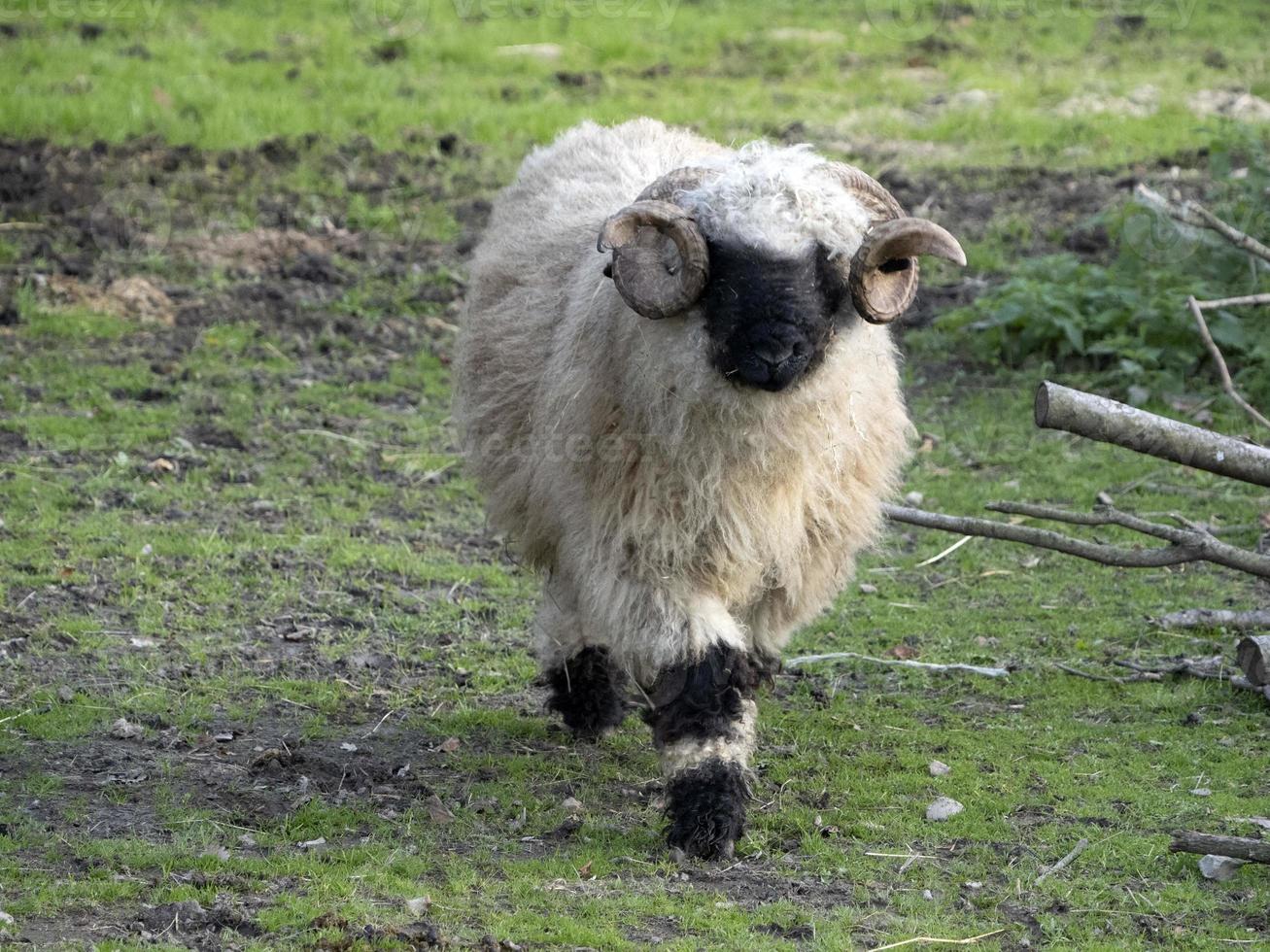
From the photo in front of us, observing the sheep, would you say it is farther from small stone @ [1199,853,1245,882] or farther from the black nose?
small stone @ [1199,853,1245,882]

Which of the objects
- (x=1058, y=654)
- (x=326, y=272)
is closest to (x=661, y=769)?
(x=1058, y=654)

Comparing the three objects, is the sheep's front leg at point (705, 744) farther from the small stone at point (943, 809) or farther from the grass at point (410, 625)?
the small stone at point (943, 809)

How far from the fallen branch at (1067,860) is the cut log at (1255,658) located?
1361 mm

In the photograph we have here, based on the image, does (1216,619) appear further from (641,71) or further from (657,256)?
(641,71)

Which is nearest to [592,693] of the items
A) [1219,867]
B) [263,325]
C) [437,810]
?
[437,810]

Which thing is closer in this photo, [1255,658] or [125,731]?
[125,731]

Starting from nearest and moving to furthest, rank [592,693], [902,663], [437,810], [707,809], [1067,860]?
1. [1067,860]
2. [707,809]
3. [437,810]
4. [592,693]
5. [902,663]

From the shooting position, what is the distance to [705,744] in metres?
5.66

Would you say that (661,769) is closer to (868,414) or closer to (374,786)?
(374,786)

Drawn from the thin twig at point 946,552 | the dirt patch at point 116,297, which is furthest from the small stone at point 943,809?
the dirt patch at point 116,297

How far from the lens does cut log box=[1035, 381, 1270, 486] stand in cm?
492

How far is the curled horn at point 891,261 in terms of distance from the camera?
5.30 meters

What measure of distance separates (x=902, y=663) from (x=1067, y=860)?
191 centimetres

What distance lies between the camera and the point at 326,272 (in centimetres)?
1179
